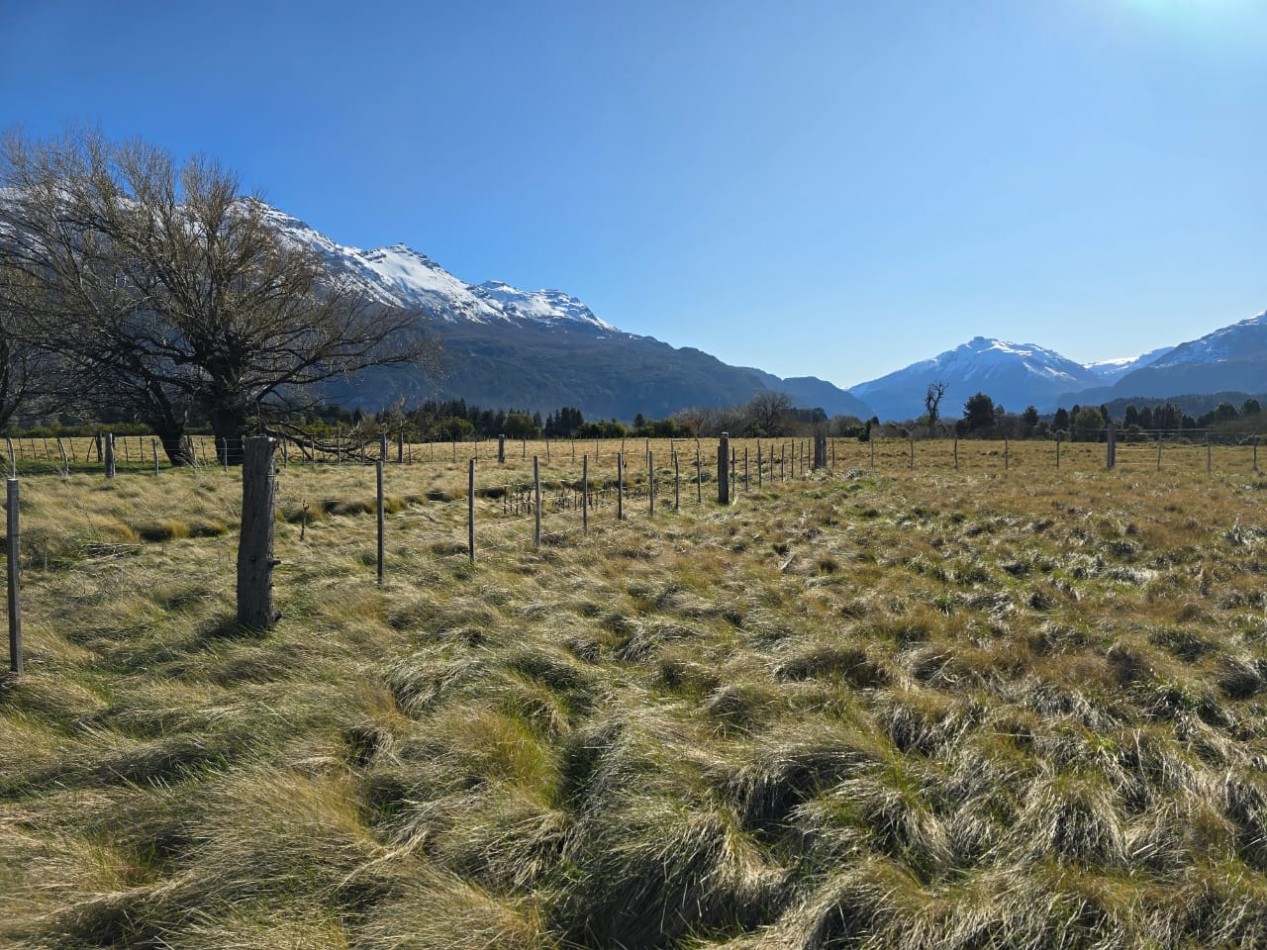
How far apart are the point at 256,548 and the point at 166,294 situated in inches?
837

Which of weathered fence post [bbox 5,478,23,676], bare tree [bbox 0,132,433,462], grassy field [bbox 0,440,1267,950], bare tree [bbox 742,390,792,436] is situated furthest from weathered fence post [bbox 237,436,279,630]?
bare tree [bbox 742,390,792,436]

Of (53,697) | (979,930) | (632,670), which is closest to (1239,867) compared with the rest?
(979,930)

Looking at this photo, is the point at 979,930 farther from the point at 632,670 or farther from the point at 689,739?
the point at 632,670

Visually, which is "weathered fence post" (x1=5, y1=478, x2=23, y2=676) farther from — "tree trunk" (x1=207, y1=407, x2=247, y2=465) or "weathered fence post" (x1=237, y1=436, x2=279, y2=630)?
"tree trunk" (x1=207, y1=407, x2=247, y2=465)

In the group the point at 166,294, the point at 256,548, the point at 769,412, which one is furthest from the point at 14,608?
the point at 769,412

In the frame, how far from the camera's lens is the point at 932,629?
5980 mm

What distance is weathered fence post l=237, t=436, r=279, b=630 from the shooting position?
587 cm

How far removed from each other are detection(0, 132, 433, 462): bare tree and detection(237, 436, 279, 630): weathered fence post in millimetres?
19513

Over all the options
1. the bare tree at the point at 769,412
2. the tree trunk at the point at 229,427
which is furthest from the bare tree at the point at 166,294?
the bare tree at the point at 769,412

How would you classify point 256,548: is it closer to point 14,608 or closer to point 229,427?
point 14,608

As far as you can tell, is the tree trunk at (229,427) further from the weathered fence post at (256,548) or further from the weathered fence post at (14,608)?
the weathered fence post at (14,608)

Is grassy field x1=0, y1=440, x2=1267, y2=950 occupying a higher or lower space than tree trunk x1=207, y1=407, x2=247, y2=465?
lower

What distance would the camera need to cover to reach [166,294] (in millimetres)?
21797

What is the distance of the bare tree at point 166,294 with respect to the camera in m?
21.1
